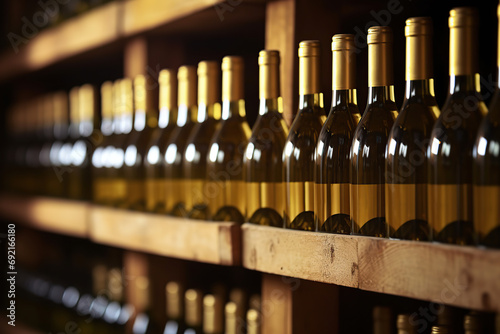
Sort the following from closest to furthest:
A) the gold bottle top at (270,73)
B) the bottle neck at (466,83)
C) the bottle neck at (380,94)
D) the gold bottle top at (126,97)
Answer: the bottle neck at (466,83) → the bottle neck at (380,94) → the gold bottle top at (270,73) → the gold bottle top at (126,97)

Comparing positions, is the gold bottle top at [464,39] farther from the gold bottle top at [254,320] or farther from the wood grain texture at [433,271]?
the gold bottle top at [254,320]

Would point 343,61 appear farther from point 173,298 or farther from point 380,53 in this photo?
point 173,298

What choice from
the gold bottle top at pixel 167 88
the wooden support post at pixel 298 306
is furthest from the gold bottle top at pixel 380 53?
the gold bottle top at pixel 167 88

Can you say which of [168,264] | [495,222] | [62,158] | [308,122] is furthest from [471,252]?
[62,158]

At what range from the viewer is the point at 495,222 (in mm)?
652

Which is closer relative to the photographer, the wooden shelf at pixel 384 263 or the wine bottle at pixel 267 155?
the wooden shelf at pixel 384 263

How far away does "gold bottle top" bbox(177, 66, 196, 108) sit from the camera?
119 cm

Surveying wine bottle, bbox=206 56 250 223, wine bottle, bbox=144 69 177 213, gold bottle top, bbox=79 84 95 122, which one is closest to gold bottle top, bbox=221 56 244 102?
wine bottle, bbox=206 56 250 223

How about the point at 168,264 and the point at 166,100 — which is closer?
the point at 166,100

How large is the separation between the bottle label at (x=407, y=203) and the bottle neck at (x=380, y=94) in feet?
0.42

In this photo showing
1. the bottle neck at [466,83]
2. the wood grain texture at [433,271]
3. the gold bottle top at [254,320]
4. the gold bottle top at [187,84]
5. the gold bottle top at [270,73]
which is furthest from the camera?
the gold bottle top at [187,84]

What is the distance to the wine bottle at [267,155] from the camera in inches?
37.6

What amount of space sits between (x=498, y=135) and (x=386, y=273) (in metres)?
0.19

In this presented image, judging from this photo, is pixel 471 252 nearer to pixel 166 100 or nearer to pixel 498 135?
pixel 498 135
